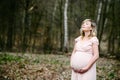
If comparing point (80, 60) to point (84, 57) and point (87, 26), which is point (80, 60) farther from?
point (87, 26)

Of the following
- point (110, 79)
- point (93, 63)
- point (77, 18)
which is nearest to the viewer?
point (93, 63)

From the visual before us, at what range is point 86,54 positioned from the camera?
6934 mm

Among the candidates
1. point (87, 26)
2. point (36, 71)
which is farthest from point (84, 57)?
point (36, 71)

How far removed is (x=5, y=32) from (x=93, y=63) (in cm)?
2711

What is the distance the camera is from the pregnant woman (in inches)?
271

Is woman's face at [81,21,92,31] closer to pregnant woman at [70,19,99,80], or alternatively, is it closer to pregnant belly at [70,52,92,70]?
pregnant woman at [70,19,99,80]

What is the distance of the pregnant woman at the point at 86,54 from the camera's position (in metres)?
6.89

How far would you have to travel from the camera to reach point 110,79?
539 inches

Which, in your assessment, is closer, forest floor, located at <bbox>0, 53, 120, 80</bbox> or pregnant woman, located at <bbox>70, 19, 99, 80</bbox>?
pregnant woman, located at <bbox>70, 19, 99, 80</bbox>

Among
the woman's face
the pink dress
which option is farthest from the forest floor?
the woman's face

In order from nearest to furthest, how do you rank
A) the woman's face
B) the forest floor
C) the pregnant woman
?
the pregnant woman < the woman's face < the forest floor

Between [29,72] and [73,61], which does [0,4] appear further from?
[73,61]

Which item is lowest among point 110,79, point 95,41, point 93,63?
point 110,79

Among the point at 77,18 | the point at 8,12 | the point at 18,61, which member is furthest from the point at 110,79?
the point at 8,12
